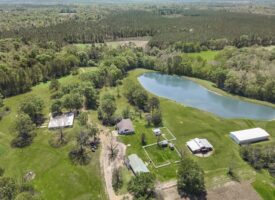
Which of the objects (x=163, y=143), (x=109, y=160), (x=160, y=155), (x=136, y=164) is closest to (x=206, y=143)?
(x=163, y=143)

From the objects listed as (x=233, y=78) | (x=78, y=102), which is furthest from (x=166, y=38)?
(x=78, y=102)

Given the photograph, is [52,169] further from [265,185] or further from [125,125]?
[265,185]

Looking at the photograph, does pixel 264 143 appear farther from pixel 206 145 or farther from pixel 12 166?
pixel 12 166

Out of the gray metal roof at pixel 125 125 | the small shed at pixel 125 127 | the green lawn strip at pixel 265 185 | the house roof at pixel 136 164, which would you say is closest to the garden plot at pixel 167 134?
the small shed at pixel 125 127

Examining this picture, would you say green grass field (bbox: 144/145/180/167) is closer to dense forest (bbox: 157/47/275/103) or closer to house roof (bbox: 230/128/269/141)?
house roof (bbox: 230/128/269/141)

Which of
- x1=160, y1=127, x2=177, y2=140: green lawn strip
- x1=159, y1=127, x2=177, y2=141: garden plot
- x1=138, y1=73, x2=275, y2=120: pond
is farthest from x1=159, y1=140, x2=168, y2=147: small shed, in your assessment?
x1=138, y1=73, x2=275, y2=120: pond
